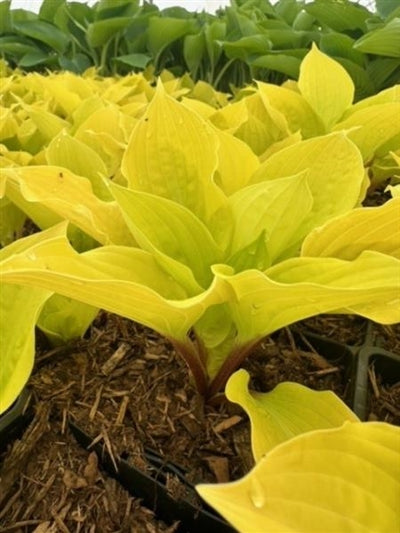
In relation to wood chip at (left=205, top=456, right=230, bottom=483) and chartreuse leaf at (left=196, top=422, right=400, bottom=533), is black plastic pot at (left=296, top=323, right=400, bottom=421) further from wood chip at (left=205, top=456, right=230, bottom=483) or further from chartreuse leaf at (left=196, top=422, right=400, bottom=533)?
chartreuse leaf at (left=196, top=422, right=400, bottom=533)

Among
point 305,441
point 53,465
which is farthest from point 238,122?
point 305,441

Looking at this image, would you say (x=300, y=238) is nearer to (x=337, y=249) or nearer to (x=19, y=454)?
(x=337, y=249)

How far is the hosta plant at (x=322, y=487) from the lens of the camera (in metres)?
0.23

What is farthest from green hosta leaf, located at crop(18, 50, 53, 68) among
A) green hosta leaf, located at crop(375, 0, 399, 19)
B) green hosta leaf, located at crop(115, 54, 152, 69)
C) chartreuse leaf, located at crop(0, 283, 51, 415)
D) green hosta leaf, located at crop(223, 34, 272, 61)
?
chartreuse leaf, located at crop(0, 283, 51, 415)

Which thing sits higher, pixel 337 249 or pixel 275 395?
pixel 337 249

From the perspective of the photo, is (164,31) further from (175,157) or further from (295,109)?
(175,157)

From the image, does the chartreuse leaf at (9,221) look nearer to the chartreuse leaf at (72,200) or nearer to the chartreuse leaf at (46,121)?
the chartreuse leaf at (46,121)

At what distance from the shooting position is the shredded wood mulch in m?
0.50

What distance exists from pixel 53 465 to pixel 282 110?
0.53m

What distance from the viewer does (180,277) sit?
0.45 meters

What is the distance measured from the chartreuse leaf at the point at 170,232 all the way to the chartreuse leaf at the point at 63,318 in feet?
0.47

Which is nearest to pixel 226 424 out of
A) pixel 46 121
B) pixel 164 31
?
pixel 46 121

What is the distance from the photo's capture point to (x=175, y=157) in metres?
0.51

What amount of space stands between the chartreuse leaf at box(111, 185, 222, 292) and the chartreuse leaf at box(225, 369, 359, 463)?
0.09 metres
